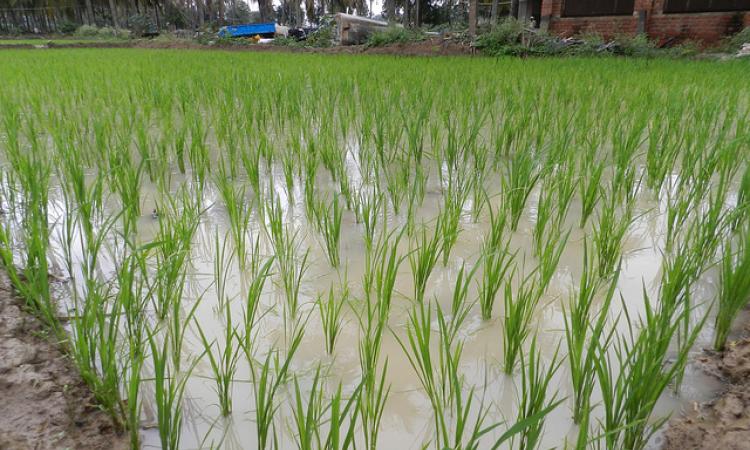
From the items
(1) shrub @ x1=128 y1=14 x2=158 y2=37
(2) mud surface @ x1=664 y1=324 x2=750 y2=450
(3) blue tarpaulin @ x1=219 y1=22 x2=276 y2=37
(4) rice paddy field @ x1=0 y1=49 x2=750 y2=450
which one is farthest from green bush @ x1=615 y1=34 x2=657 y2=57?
(1) shrub @ x1=128 y1=14 x2=158 y2=37

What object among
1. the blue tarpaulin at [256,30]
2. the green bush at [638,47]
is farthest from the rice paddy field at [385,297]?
the blue tarpaulin at [256,30]

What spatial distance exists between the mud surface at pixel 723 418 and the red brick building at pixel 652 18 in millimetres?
11568

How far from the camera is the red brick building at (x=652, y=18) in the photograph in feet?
32.6

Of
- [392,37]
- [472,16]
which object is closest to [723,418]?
[472,16]

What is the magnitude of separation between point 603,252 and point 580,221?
45 cm

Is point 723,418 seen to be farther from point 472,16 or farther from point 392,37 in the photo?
point 392,37

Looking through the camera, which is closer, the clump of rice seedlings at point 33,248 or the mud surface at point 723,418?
the mud surface at point 723,418

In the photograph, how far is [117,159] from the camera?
6.79 ft

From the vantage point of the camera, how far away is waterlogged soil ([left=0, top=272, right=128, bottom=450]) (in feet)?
2.72

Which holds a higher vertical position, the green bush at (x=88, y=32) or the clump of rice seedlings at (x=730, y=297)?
the green bush at (x=88, y=32)

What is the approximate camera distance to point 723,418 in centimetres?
85

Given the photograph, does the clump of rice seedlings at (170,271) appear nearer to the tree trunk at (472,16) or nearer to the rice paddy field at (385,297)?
the rice paddy field at (385,297)

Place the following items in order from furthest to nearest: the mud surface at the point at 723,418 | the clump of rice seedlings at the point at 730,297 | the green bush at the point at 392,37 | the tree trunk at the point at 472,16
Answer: the green bush at the point at 392,37 → the tree trunk at the point at 472,16 → the clump of rice seedlings at the point at 730,297 → the mud surface at the point at 723,418

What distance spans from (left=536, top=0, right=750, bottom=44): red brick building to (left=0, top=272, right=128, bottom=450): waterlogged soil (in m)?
12.3
